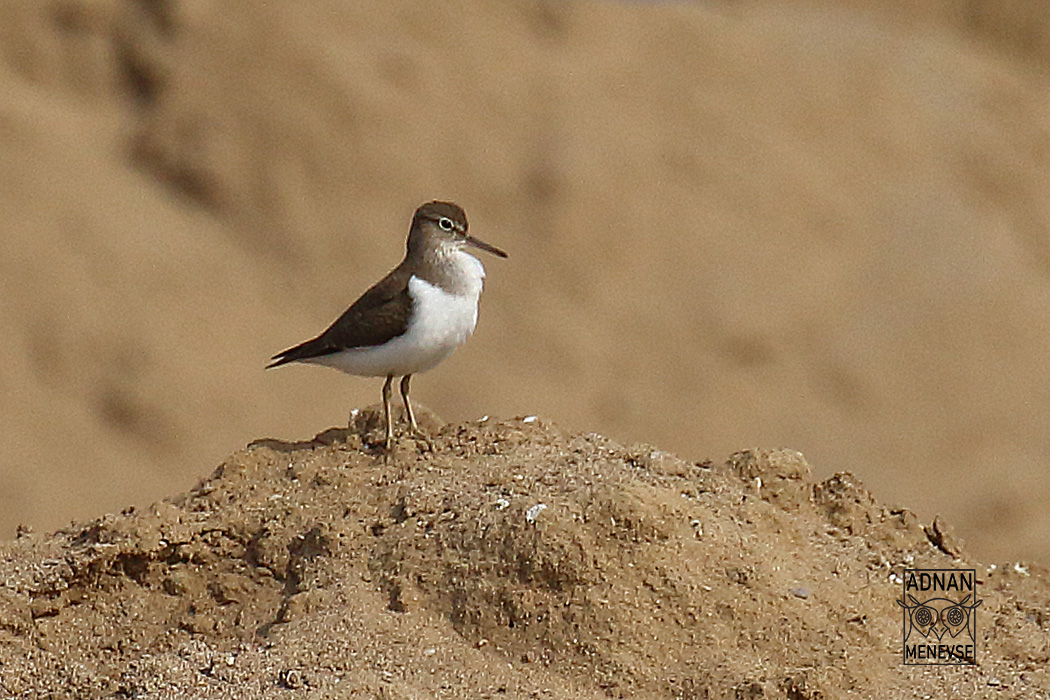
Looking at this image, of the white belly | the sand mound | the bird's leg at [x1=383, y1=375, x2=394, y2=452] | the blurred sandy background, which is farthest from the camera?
the blurred sandy background

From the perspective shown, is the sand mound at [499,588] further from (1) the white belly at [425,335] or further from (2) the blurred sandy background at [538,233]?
(2) the blurred sandy background at [538,233]

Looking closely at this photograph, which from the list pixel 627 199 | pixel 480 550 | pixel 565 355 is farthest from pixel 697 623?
pixel 627 199

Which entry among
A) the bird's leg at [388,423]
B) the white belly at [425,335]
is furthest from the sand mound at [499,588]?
the white belly at [425,335]

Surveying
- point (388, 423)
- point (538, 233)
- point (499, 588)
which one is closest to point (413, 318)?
point (388, 423)

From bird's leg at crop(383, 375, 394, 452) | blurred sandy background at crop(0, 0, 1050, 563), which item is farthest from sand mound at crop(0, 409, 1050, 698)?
blurred sandy background at crop(0, 0, 1050, 563)

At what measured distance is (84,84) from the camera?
2353 centimetres

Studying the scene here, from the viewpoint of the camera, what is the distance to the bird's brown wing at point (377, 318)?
8.39 m

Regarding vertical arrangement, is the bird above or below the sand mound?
above

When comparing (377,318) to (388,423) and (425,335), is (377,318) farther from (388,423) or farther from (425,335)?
(388,423)

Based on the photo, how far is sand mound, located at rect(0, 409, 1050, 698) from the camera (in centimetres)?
605

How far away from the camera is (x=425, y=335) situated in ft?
27.3

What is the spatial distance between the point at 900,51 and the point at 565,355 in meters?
8.78

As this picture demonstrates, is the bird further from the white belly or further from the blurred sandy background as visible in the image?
the blurred sandy background

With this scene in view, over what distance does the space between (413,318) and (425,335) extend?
0.37 feet
